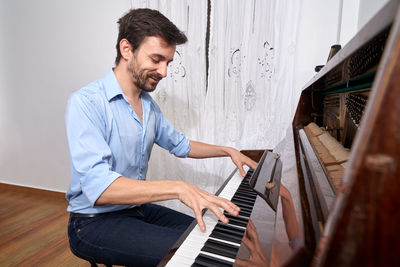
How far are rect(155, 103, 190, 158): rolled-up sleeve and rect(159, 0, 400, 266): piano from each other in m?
0.42

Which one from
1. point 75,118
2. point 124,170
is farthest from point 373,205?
point 124,170

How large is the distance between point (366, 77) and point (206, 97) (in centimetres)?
136

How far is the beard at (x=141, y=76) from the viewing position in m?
1.29

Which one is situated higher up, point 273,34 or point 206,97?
point 273,34

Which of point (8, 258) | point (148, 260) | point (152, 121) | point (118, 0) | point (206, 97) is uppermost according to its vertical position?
point (118, 0)

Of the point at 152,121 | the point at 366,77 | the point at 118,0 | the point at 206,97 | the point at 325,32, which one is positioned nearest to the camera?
the point at 366,77

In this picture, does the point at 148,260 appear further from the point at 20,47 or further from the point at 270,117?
the point at 20,47

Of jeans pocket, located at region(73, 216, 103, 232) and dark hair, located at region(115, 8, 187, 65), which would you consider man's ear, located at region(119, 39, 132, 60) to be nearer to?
dark hair, located at region(115, 8, 187, 65)

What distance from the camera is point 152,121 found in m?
1.46

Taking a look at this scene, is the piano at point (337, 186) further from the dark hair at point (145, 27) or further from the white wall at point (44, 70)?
the white wall at point (44, 70)

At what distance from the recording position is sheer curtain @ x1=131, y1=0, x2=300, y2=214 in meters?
1.90

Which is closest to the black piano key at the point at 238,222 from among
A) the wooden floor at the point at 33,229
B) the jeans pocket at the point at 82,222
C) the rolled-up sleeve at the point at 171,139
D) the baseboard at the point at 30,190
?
the jeans pocket at the point at 82,222

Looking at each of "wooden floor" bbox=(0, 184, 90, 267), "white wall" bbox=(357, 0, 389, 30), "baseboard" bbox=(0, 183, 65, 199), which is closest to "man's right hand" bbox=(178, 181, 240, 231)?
"white wall" bbox=(357, 0, 389, 30)

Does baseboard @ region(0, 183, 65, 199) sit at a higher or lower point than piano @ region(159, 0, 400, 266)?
lower
